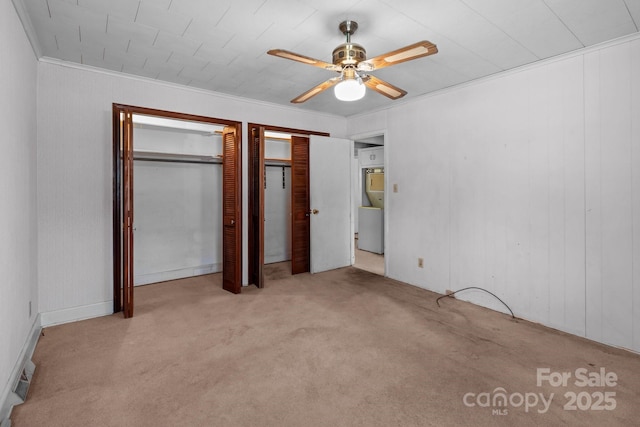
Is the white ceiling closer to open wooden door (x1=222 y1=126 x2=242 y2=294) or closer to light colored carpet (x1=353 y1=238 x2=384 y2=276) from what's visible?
open wooden door (x1=222 y1=126 x2=242 y2=294)

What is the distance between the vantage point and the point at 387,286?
4133 mm

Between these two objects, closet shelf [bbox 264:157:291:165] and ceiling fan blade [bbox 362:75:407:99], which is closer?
ceiling fan blade [bbox 362:75:407:99]

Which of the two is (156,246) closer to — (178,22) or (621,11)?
(178,22)

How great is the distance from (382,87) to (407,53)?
613mm

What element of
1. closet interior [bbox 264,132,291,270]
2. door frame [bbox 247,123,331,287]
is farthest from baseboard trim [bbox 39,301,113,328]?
closet interior [bbox 264,132,291,270]

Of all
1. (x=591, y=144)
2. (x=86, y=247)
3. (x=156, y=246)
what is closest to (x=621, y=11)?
(x=591, y=144)

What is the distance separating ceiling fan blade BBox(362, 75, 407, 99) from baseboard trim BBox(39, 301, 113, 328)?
3.33 meters

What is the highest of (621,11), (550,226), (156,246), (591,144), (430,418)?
(621,11)

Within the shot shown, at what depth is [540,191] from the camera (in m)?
2.94

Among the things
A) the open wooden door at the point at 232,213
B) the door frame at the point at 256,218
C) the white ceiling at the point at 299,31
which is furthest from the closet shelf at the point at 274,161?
the white ceiling at the point at 299,31

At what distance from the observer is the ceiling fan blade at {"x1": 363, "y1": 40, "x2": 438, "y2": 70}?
1.75m

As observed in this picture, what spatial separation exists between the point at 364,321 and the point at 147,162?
11.9ft

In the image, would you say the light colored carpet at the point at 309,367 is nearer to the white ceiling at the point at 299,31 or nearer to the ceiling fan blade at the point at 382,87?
the ceiling fan blade at the point at 382,87

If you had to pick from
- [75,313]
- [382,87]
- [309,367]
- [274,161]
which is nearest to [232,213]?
[274,161]
